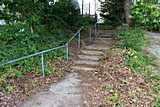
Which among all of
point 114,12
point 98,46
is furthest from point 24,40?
point 114,12

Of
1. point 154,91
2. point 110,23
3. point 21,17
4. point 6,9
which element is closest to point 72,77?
point 154,91

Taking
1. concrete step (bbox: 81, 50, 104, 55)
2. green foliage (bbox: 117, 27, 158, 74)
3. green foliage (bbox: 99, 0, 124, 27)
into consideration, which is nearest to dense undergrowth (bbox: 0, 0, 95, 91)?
concrete step (bbox: 81, 50, 104, 55)

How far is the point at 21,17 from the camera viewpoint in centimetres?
603

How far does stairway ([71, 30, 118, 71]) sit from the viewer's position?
599cm

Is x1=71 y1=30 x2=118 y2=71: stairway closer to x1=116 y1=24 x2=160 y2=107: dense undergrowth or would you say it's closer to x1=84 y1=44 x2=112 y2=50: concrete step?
x1=84 y1=44 x2=112 y2=50: concrete step

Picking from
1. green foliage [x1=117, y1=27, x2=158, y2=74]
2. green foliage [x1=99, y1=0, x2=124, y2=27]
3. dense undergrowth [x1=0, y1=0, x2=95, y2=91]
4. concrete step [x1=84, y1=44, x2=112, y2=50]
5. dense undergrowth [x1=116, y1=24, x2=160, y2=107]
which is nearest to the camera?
dense undergrowth [x1=116, y1=24, x2=160, y2=107]

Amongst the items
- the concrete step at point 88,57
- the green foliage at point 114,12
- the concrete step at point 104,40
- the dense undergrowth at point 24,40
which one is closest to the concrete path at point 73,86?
the concrete step at point 88,57

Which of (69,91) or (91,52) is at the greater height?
(91,52)

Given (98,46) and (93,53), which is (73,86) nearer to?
(93,53)

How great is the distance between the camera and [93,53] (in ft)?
23.1

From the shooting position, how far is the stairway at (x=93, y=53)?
19.6 feet

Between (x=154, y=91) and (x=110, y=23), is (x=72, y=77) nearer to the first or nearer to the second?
(x=154, y=91)

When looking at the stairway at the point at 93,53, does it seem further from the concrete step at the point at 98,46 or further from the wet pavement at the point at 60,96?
the wet pavement at the point at 60,96

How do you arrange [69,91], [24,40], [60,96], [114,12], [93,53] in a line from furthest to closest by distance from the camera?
[114,12], [93,53], [24,40], [69,91], [60,96]
